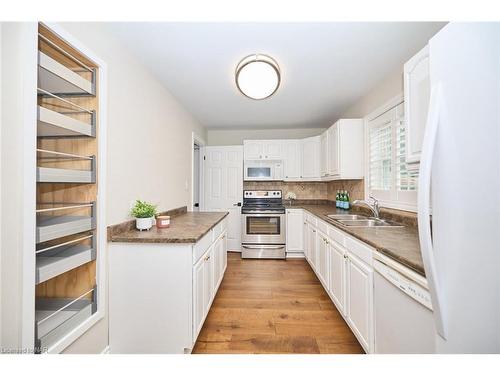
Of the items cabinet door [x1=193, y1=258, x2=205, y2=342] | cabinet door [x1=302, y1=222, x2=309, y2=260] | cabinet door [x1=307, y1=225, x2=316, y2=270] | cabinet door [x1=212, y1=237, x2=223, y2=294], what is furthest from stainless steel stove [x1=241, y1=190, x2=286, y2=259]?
cabinet door [x1=193, y1=258, x2=205, y2=342]

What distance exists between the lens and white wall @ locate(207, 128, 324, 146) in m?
4.60

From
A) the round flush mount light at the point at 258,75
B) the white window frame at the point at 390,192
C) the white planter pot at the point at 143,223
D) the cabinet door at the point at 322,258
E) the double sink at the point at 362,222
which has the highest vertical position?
the round flush mount light at the point at 258,75

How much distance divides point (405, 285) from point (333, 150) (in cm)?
250

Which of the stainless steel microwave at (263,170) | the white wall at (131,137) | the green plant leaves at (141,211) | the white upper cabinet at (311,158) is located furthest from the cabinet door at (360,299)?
the stainless steel microwave at (263,170)

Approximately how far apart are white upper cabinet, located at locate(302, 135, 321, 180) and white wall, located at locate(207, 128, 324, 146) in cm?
53

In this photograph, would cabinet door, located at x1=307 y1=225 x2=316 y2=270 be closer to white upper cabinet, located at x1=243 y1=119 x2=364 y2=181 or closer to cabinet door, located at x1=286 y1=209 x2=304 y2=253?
cabinet door, located at x1=286 y1=209 x2=304 y2=253

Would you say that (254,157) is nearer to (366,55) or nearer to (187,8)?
(366,55)

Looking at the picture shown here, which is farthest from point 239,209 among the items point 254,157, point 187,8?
point 187,8

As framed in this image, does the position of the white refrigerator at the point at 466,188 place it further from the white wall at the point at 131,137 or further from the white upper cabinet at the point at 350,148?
the white upper cabinet at the point at 350,148

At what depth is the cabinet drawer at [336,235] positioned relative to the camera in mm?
1973

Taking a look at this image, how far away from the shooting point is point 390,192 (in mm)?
2402

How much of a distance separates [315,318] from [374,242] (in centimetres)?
111

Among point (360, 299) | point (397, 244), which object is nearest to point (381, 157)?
point (397, 244)

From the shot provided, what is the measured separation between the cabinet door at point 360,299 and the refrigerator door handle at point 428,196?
0.78m
